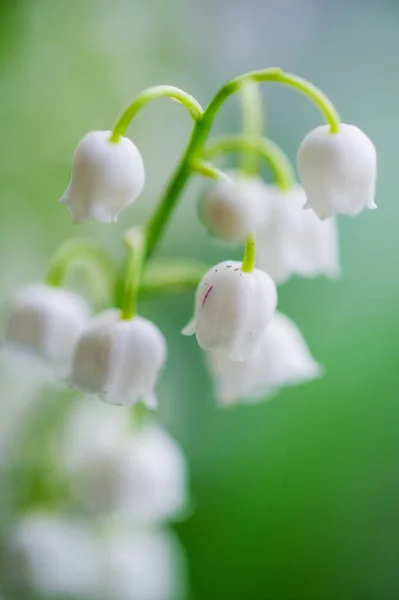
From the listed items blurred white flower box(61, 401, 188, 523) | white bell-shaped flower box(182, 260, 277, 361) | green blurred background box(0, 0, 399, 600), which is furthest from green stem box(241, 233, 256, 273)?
green blurred background box(0, 0, 399, 600)

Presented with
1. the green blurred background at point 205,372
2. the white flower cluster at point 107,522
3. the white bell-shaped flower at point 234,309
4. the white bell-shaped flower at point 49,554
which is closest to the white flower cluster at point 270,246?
the white bell-shaped flower at point 234,309

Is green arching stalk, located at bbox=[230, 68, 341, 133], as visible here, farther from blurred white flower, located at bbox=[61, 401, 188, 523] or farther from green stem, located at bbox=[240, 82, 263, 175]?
blurred white flower, located at bbox=[61, 401, 188, 523]

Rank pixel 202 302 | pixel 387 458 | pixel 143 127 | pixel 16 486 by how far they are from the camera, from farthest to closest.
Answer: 1. pixel 143 127
2. pixel 387 458
3. pixel 16 486
4. pixel 202 302

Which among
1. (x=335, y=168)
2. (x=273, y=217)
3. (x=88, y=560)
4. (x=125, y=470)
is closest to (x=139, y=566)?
(x=88, y=560)

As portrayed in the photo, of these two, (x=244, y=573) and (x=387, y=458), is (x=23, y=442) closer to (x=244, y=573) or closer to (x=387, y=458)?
(x=244, y=573)

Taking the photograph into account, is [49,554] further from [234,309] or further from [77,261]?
[234,309]

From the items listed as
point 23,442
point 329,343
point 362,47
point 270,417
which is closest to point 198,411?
point 270,417

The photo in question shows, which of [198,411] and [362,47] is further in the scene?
[362,47]
